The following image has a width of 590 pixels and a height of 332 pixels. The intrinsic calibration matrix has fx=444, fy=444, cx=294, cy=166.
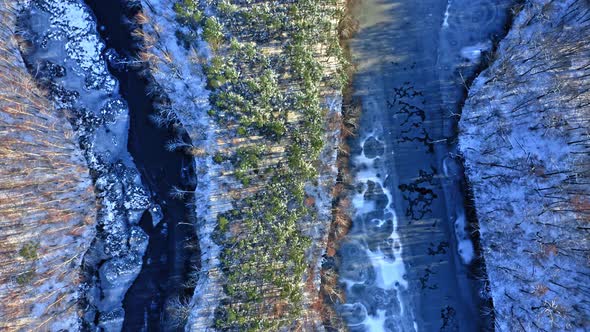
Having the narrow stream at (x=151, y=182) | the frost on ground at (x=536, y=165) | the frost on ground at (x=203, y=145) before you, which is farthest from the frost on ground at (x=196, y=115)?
the frost on ground at (x=536, y=165)

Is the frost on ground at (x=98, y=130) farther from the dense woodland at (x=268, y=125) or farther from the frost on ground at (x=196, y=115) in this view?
the dense woodland at (x=268, y=125)

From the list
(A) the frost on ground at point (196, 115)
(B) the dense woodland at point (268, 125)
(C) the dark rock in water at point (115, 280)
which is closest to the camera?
(B) the dense woodland at point (268, 125)

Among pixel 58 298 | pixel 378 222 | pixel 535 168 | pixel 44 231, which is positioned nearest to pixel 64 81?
pixel 44 231

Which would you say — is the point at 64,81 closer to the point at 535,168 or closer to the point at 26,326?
the point at 26,326

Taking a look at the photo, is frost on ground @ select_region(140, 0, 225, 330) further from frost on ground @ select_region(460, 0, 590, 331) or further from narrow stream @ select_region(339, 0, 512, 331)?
frost on ground @ select_region(460, 0, 590, 331)

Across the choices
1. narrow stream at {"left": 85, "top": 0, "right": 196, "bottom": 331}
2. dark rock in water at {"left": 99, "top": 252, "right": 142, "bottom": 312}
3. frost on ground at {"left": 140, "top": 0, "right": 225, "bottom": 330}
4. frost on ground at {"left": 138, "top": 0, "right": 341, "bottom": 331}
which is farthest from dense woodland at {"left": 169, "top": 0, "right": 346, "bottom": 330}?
dark rock in water at {"left": 99, "top": 252, "right": 142, "bottom": 312}
